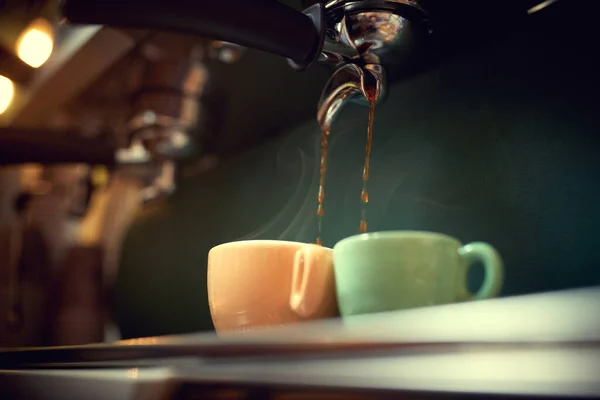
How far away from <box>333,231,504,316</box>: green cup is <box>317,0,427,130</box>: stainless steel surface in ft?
0.44

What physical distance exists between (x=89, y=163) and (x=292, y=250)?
0.55 metres

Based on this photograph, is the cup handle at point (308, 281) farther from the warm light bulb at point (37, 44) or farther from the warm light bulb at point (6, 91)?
the warm light bulb at point (6, 91)

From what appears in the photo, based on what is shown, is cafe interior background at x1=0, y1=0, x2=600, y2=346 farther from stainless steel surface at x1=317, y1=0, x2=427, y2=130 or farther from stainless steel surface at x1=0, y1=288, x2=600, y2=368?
stainless steel surface at x1=0, y1=288, x2=600, y2=368

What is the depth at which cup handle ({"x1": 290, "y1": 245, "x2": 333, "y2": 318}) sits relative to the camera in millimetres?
413

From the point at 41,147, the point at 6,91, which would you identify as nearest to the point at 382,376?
the point at 41,147

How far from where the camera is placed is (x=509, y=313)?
21 cm

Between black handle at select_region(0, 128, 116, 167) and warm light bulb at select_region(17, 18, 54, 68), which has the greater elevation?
warm light bulb at select_region(17, 18, 54, 68)

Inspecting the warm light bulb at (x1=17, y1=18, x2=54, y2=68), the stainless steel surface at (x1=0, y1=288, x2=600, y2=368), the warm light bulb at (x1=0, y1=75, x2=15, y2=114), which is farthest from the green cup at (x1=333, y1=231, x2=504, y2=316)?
the warm light bulb at (x1=0, y1=75, x2=15, y2=114)

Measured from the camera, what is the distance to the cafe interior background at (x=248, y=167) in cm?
45

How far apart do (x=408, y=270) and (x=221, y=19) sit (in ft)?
0.62

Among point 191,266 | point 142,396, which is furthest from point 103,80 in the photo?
point 142,396

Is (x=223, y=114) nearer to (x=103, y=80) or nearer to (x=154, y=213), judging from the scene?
(x=154, y=213)

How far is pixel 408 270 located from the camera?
0.37m

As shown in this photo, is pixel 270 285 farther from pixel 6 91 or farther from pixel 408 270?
pixel 6 91
